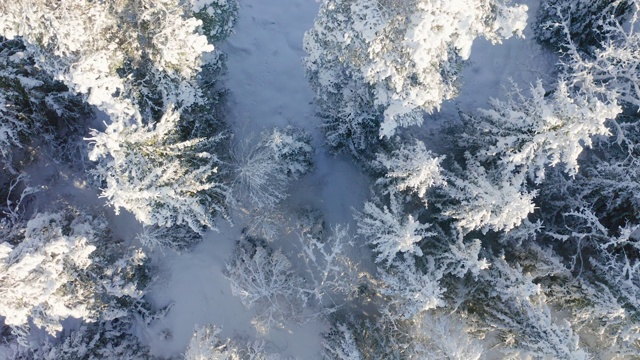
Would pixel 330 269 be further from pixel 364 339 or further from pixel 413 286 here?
pixel 413 286

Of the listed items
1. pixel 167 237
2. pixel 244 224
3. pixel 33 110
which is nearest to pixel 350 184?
pixel 244 224

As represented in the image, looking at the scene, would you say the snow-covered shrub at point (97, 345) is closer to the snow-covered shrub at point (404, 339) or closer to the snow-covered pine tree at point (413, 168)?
the snow-covered shrub at point (404, 339)

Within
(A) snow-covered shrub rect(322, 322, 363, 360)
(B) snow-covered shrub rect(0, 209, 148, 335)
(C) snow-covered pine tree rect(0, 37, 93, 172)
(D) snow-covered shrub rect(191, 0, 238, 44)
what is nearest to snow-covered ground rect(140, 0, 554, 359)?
(A) snow-covered shrub rect(322, 322, 363, 360)

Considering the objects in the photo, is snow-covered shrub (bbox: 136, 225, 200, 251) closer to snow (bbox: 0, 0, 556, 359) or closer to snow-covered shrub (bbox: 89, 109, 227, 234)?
snow (bbox: 0, 0, 556, 359)

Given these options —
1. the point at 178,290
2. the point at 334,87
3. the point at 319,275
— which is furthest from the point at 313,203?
the point at 178,290

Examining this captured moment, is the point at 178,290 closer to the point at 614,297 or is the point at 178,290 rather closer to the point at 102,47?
the point at 102,47

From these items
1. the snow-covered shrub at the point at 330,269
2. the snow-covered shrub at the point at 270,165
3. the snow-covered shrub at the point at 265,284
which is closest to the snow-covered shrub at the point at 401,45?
the snow-covered shrub at the point at 270,165
